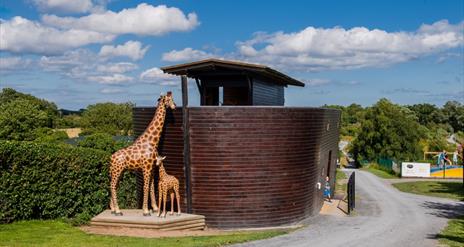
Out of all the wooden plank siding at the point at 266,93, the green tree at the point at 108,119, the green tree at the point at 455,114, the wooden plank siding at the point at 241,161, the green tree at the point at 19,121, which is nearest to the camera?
the wooden plank siding at the point at 241,161

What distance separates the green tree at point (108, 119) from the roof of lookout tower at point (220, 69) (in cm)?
5641

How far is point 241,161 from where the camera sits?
1739 centimetres

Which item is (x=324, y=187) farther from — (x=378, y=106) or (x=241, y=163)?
(x=378, y=106)

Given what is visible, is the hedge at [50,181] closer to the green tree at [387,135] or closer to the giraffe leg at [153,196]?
the giraffe leg at [153,196]

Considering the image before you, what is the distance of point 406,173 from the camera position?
1679 inches

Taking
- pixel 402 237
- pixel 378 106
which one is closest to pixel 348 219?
pixel 402 237

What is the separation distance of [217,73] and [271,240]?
8.61m

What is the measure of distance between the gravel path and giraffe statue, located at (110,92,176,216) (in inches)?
177

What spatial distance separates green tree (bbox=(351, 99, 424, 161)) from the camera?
6544cm

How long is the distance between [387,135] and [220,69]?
1968 inches

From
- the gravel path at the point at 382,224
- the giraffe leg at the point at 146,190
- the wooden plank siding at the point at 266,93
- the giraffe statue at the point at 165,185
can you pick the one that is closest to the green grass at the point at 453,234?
the gravel path at the point at 382,224

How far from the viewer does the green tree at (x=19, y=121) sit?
4603cm

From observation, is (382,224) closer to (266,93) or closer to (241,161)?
(241,161)

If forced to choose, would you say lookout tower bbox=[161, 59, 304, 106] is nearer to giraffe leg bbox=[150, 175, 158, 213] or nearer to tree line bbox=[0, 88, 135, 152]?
giraffe leg bbox=[150, 175, 158, 213]
